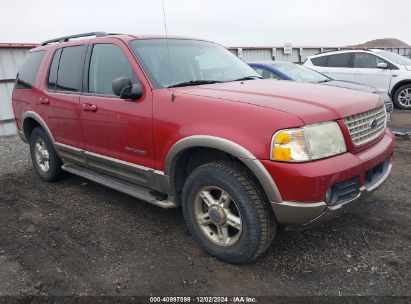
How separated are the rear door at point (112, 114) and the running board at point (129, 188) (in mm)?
125

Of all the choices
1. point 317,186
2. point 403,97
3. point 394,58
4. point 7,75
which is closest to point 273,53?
point 394,58

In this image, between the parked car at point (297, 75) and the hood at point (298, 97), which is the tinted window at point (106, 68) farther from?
the parked car at point (297, 75)

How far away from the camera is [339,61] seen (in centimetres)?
1101

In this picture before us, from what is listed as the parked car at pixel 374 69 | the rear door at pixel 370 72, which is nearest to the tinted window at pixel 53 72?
the parked car at pixel 374 69

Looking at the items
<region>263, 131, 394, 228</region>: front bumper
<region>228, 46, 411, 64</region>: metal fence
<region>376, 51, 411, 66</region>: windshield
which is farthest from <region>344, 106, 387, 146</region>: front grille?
<region>228, 46, 411, 64</region>: metal fence

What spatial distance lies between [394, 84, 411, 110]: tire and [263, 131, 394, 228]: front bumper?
907 cm

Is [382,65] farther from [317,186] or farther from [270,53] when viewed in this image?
[317,186]

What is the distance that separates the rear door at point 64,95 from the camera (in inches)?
162

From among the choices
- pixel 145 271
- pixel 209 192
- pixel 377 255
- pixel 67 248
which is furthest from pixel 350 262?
pixel 67 248

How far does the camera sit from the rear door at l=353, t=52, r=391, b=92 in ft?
35.0

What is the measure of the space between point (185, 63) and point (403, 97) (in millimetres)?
9066

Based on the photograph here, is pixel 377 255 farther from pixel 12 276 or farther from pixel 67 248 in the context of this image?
pixel 12 276

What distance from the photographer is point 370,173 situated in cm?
290

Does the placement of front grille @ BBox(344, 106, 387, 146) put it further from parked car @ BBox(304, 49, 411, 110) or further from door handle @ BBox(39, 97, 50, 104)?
parked car @ BBox(304, 49, 411, 110)
